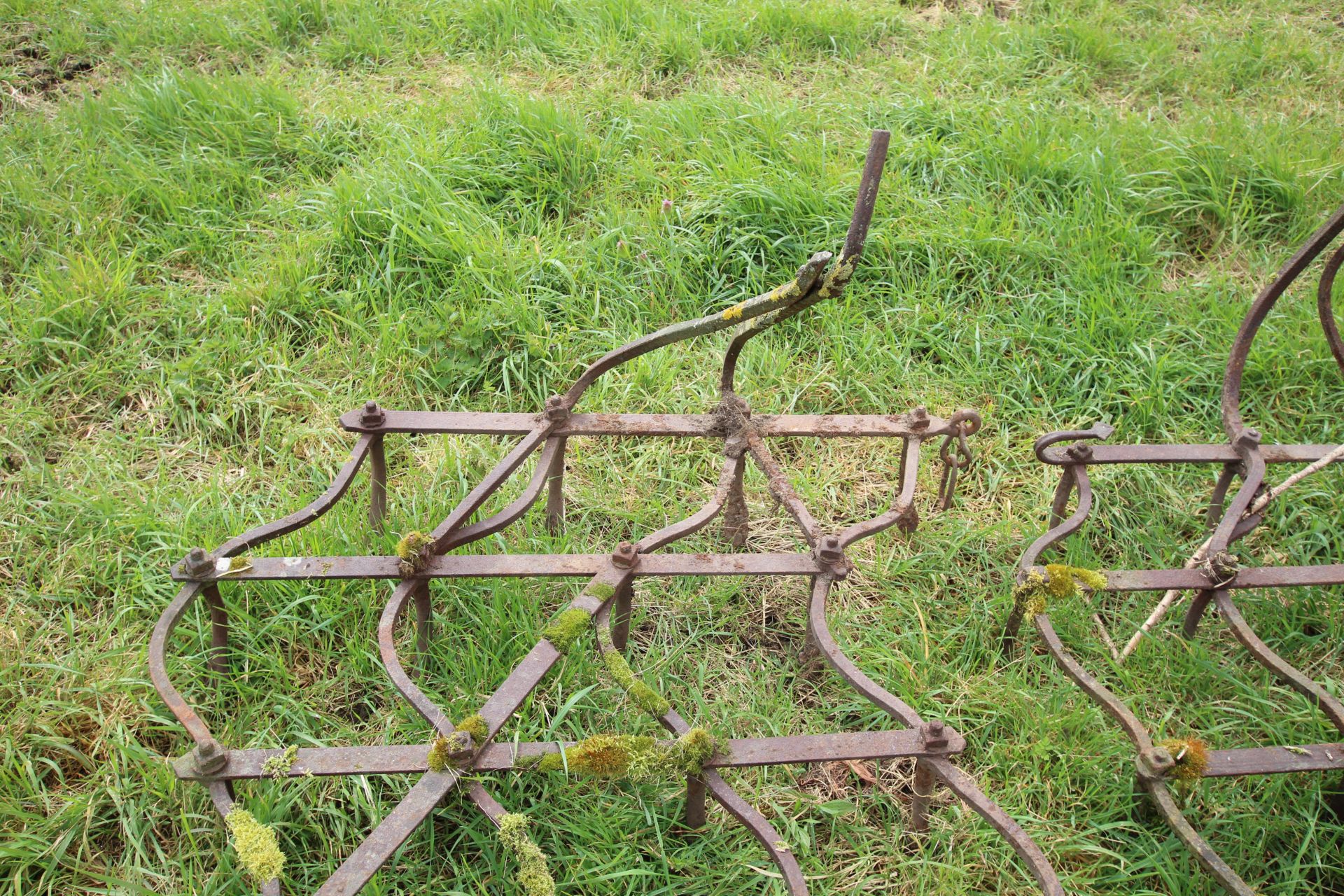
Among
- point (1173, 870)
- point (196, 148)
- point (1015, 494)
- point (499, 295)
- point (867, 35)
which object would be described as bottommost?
point (1173, 870)

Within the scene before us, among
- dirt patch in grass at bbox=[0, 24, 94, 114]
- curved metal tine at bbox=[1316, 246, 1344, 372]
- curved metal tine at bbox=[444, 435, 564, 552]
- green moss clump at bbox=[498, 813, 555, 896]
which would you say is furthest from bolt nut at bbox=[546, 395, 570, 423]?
dirt patch in grass at bbox=[0, 24, 94, 114]

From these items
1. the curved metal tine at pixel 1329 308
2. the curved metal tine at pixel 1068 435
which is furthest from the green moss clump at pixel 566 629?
the curved metal tine at pixel 1329 308

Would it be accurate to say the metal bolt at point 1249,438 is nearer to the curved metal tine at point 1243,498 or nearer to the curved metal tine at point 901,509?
the curved metal tine at point 1243,498

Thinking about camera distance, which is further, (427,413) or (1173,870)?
(427,413)

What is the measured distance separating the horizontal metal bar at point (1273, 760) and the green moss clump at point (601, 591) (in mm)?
1285

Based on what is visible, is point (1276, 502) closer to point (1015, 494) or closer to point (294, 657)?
point (1015, 494)

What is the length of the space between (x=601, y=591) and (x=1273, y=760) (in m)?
1.45

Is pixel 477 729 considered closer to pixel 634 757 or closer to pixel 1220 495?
pixel 634 757

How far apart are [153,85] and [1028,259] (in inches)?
137

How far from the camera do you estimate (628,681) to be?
1.92 meters

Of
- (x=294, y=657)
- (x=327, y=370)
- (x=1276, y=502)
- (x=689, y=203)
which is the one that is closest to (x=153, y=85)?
(x=327, y=370)

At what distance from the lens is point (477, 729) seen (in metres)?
1.86

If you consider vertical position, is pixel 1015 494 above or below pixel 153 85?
below

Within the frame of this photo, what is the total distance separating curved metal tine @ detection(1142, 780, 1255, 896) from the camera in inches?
70.7
